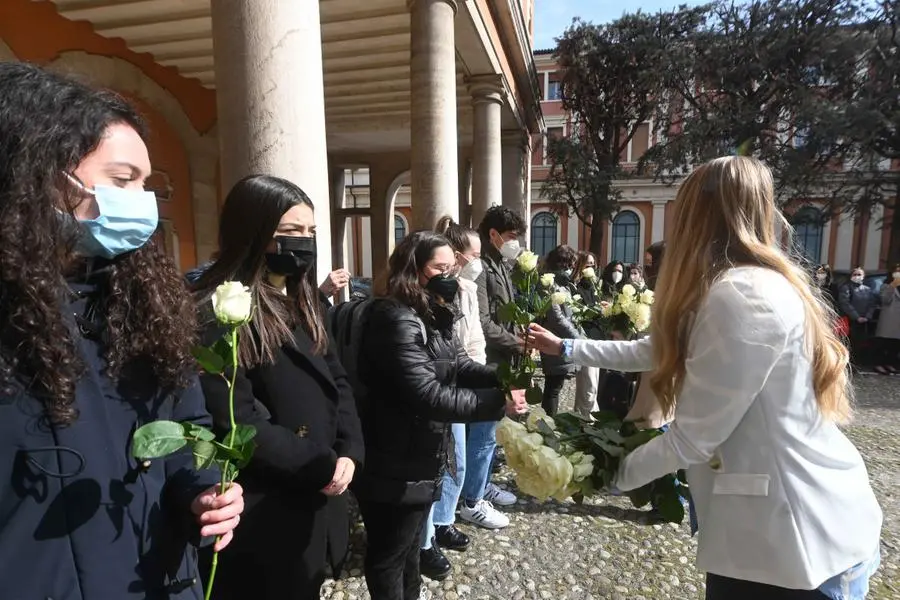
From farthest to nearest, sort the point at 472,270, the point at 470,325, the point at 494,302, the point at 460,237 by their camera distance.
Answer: the point at 494,302
the point at 472,270
the point at 460,237
the point at 470,325

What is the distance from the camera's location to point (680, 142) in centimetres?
1909

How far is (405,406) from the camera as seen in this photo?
220 cm

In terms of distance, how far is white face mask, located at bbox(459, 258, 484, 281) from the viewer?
385cm

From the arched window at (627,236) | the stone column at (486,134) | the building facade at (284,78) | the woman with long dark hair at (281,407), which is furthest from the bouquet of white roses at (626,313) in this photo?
the arched window at (627,236)

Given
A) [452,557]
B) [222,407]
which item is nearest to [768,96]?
[452,557]

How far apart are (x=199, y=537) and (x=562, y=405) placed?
18.1 ft

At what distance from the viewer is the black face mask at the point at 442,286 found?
7.89ft

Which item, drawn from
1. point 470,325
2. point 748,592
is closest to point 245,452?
point 748,592

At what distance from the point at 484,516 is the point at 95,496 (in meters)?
2.92

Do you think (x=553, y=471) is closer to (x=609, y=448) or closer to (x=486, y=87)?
(x=609, y=448)

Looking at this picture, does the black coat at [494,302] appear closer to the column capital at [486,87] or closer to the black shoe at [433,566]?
the black shoe at [433,566]

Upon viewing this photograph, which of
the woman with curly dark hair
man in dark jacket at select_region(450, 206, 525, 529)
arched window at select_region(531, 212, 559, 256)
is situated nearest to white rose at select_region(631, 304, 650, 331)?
man in dark jacket at select_region(450, 206, 525, 529)

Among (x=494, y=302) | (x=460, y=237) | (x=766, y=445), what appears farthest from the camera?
(x=494, y=302)

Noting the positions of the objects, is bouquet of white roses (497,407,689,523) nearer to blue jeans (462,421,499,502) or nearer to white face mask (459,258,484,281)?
blue jeans (462,421,499,502)
